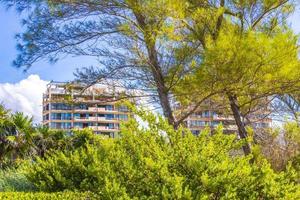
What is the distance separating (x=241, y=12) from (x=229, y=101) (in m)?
2.02

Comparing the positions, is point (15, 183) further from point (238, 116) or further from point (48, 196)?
point (238, 116)

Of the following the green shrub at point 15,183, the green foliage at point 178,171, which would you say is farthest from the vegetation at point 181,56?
the green foliage at point 178,171

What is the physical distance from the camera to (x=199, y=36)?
10555 millimetres

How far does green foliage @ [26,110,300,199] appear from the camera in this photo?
12.8ft

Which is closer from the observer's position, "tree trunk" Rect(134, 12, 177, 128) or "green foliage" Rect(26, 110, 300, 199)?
"green foliage" Rect(26, 110, 300, 199)

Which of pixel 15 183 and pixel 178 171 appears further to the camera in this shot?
pixel 15 183

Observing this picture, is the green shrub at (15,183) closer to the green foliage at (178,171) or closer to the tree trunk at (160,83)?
the tree trunk at (160,83)

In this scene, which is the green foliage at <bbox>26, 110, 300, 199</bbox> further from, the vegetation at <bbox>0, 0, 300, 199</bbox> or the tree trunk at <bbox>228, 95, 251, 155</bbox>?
the tree trunk at <bbox>228, 95, 251, 155</bbox>

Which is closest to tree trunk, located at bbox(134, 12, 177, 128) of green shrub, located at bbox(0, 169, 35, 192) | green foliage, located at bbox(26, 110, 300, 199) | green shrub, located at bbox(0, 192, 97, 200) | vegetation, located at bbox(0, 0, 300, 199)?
vegetation, located at bbox(0, 0, 300, 199)

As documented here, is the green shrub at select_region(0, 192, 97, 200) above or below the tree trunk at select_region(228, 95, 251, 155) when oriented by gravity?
below

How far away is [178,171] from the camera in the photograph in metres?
4.16

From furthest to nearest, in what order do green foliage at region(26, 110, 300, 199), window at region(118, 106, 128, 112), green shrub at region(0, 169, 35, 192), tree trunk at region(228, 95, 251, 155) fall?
1. window at region(118, 106, 128, 112)
2. tree trunk at region(228, 95, 251, 155)
3. green shrub at region(0, 169, 35, 192)
4. green foliage at region(26, 110, 300, 199)

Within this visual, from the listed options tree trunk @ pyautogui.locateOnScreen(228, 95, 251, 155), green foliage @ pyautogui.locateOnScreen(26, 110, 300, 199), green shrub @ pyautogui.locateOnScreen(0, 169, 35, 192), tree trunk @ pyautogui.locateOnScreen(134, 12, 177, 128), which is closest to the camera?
green foliage @ pyautogui.locateOnScreen(26, 110, 300, 199)

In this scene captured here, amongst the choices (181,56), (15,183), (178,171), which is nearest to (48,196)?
(15,183)
